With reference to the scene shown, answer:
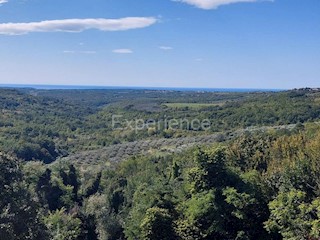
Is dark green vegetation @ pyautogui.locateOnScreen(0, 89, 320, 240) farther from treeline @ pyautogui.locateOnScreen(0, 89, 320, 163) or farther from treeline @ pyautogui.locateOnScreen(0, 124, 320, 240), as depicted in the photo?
treeline @ pyautogui.locateOnScreen(0, 89, 320, 163)

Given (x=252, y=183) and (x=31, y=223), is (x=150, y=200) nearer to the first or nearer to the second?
(x=252, y=183)

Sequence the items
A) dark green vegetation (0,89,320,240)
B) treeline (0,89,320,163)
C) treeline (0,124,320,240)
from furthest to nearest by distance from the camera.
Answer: treeline (0,89,320,163)
dark green vegetation (0,89,320,240)
treeline (0,124,320,240)

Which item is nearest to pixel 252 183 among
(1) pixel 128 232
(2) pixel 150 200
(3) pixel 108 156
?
(2) pixel 150 200

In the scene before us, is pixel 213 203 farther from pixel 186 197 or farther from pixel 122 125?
pixel 122 125

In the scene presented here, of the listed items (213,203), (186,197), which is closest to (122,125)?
(186,197)

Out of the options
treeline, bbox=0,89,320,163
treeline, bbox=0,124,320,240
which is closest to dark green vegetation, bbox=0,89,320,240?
treeline, bbox=0,124,320,240

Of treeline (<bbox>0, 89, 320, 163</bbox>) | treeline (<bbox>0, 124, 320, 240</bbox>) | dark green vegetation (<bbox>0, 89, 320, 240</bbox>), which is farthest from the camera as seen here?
treeline (<bbox>0, 89, 320, 163</bbox>)

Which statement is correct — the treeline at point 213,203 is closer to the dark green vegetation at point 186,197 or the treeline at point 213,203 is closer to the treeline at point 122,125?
the dark green vegetation at point 186,197

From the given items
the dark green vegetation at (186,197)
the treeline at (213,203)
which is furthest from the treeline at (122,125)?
the treeline at (213,203)
